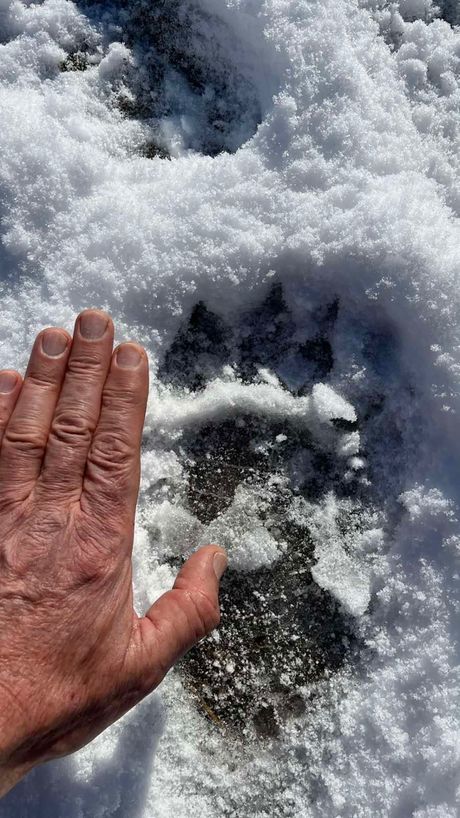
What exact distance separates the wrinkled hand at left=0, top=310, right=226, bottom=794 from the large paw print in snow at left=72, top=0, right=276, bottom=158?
3.30 feet

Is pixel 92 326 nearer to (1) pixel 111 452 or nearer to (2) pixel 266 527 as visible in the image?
(1) pixel 111 452

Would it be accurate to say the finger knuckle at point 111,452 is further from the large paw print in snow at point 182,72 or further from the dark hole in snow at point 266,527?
the large paw print in snow at point 182,72

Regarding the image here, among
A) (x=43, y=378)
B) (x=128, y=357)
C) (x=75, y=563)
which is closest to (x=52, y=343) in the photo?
(x=43, y=378)

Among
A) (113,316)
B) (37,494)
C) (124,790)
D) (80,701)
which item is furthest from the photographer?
(113,316)

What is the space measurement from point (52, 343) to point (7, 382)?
7.6 inches

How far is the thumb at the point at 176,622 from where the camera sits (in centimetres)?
172

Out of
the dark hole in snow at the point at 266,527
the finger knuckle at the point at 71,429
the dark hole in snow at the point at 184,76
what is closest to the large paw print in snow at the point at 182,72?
the dark hole in snow at the point at 184,76

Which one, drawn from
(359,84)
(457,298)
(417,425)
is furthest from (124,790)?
(359,84)

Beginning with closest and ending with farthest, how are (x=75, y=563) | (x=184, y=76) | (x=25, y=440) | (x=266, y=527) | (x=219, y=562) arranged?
(x=75, y=563) → (x=25, y=440) → (x=219, y=562) → (x=266, y=527) → (x=184, y=76)

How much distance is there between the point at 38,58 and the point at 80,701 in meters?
2.25

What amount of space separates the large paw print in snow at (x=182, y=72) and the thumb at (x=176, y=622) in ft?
5.34

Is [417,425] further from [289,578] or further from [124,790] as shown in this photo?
[124,790]

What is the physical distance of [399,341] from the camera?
224 cm

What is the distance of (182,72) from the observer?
2.43 meters
